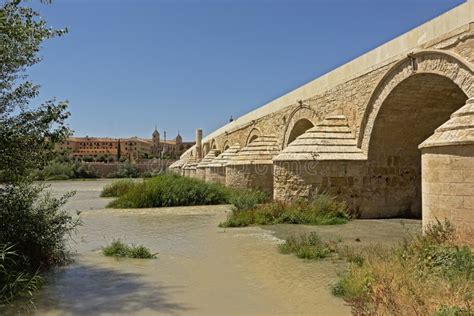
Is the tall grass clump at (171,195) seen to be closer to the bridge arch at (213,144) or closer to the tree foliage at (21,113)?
the tree foliage at (21,113)

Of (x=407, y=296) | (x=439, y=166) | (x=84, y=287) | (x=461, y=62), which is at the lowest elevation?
(x=84, y=287)

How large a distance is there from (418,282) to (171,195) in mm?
12518

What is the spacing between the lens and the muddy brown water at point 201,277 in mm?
4059

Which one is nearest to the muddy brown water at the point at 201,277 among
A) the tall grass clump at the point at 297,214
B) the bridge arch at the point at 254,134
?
the tall grass clump at the point at 297,214

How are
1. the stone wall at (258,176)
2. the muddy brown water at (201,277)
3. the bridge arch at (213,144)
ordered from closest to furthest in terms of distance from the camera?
1. the muddy brown water at (201,277)
2. the stone wall at (258,176)
3. the bridge arch at (213,144)

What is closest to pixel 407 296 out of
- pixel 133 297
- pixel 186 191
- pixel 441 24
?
pixel 133 297

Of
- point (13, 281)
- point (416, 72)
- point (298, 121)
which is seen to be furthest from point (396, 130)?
point (13, 281)

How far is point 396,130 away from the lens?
35.8ft

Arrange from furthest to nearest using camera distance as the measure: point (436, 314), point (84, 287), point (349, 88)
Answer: point (349, 88), point (84, 287), point (436, 314)

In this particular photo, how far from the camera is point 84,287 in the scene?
4.80m

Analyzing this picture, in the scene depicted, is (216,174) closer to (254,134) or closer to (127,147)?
(254,134)

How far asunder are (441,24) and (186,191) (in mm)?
10232

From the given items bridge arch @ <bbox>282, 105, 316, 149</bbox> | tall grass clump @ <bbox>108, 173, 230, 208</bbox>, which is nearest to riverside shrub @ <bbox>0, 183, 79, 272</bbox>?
tall grass clump @ <bbox>108, 173, 230, 208</bbox>

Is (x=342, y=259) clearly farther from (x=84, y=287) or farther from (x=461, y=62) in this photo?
(x=461, y=62)
